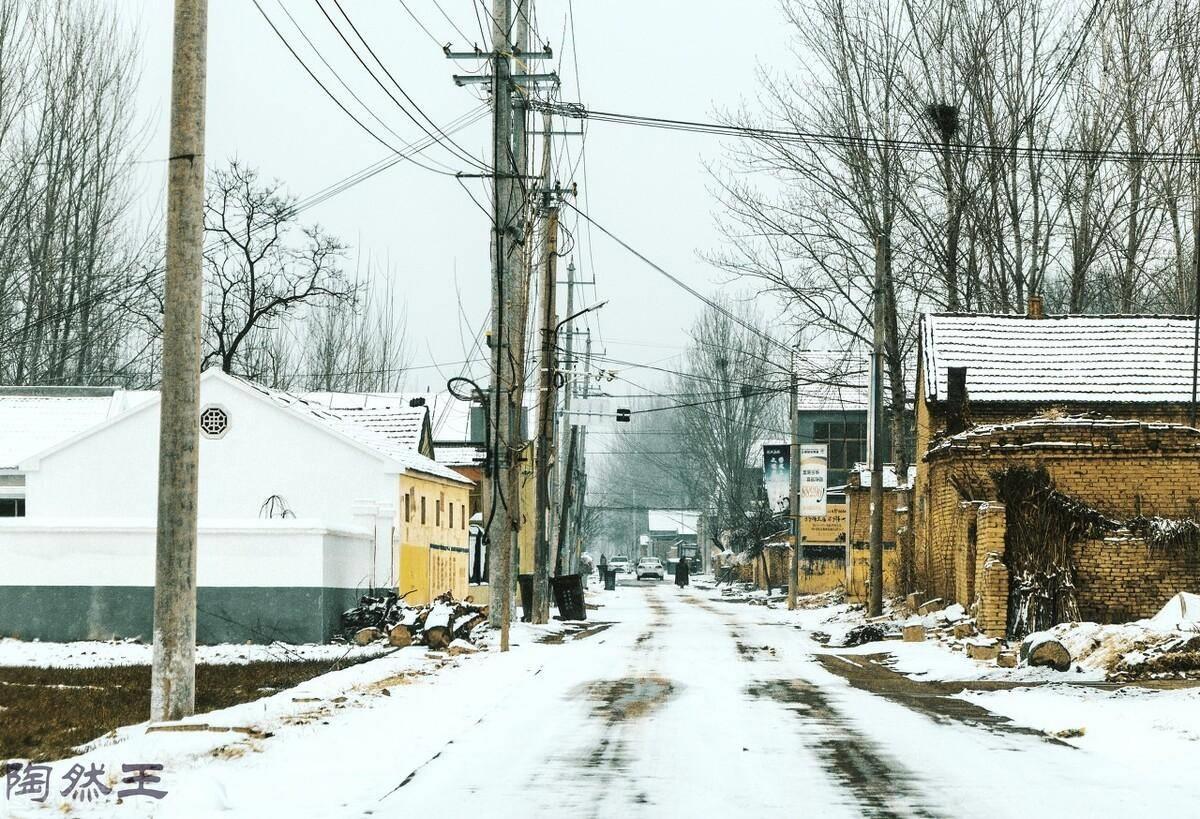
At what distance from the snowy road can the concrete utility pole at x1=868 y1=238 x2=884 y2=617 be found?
51.3 ft

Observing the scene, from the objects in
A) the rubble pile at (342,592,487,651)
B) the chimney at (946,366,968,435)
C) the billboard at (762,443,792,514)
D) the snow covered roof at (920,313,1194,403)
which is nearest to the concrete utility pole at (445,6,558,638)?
the rubble pile at (342,592,487,651)

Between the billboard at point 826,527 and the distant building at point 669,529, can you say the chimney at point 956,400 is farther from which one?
the distant building at point 669,529

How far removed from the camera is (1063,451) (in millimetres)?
27188

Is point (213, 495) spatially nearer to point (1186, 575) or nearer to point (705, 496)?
point (1186, 575)

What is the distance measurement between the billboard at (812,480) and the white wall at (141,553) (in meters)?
23.8

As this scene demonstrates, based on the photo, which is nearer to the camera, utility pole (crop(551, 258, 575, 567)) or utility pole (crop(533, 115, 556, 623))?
utility pole (crop(533, 115, 556, 623))

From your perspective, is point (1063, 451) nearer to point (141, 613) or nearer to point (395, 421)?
point (141, 613)

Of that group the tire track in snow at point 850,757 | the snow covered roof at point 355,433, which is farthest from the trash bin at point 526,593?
the tire track in snow at point 850,757

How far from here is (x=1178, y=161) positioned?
138ft

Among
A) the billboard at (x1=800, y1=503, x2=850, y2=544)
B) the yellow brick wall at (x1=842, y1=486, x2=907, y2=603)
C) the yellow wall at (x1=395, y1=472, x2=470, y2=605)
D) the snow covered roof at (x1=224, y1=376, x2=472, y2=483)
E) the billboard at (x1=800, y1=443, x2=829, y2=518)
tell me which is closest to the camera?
the snow covered roof at (x1=224, y1=376, x2=472, y2=483)

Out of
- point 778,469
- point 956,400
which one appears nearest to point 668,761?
point 956,400

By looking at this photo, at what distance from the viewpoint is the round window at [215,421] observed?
32.6 meters

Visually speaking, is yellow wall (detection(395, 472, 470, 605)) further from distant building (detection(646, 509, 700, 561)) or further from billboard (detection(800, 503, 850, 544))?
distant building (detection(646, 509, 700, 561))

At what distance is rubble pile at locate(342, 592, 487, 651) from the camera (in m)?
26.0
